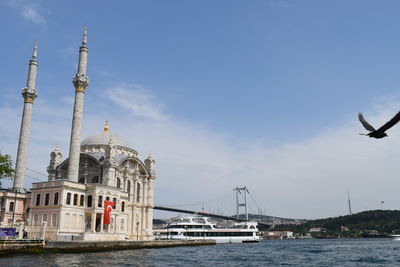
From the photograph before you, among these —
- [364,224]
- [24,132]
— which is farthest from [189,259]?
[364,224]

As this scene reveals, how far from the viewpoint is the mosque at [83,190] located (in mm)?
45812

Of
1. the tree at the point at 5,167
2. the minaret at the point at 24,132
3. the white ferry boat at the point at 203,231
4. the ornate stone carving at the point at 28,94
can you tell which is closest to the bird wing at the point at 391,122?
the tree at the point at 5,167

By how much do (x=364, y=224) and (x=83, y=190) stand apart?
13027 centimetres

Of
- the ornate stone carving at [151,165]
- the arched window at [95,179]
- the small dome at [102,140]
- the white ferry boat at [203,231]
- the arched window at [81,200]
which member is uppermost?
the small dome at [102,140]

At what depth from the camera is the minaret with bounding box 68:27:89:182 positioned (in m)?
49.4

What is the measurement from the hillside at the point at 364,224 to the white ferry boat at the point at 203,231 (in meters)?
62.1

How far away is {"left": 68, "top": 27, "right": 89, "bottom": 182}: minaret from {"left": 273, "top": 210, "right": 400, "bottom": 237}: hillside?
115170 mm

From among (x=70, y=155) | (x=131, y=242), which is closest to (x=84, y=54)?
(x=70, y=155)

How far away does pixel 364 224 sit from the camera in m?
150

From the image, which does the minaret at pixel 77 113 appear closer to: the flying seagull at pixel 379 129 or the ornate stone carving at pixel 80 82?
the ornate stone carving at pixel 80 82

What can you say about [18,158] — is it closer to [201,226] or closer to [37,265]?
[37,265]

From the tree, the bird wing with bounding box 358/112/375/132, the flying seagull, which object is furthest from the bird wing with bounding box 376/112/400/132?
the tree

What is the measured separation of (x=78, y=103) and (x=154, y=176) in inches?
779

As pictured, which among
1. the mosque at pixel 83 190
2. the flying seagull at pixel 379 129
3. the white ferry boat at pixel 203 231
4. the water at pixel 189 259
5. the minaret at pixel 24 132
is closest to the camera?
the flying seagull at pixel 379 129
